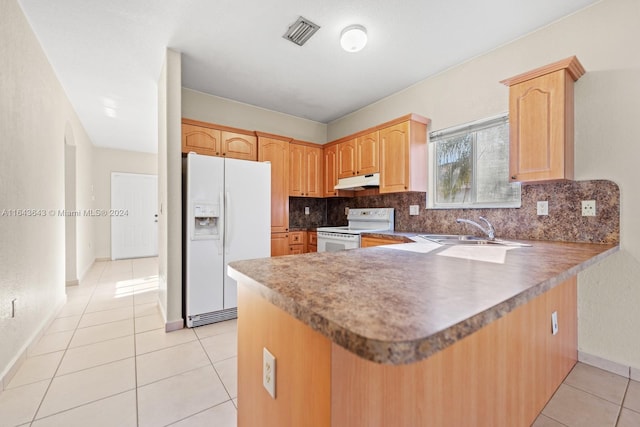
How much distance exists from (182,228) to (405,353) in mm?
2789

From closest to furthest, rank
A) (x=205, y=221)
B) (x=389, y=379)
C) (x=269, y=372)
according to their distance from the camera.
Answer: (x=389, y=379) < (x=269, y=372) < (x=205, y=221)

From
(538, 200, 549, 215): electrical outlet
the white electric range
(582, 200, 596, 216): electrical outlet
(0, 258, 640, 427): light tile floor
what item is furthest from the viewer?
the white electric range

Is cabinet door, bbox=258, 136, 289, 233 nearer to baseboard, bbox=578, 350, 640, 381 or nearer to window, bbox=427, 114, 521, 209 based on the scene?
window, bbox=427, 114, 521, 209

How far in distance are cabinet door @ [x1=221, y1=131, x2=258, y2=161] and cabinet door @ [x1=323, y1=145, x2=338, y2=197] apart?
1126 mm

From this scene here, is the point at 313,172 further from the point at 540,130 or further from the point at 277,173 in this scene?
the point at 540,130

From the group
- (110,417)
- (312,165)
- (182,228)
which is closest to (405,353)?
(110,417)

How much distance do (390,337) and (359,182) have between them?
10.8 feet

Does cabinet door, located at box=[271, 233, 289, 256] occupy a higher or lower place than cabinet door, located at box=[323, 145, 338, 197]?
lower

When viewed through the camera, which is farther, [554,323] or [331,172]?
[331,172]

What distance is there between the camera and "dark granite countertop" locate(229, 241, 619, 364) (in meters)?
0.46

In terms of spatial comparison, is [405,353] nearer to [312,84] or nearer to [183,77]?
[312,84]

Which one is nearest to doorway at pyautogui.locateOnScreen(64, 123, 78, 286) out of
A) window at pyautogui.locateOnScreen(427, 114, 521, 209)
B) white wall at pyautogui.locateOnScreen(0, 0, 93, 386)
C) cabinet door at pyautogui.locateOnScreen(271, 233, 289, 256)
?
white wall at pyautogui.locateOnScreen(0, 0, 93, 386)

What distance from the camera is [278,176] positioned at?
12.6 ft

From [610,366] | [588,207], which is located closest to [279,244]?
[588,207]
